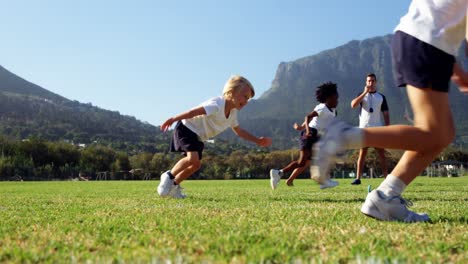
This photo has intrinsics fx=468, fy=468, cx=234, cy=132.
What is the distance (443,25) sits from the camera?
9.97 ft

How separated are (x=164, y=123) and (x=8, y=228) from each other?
320 cm

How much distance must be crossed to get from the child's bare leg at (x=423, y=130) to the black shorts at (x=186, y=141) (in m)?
4.05

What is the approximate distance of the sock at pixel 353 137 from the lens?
10.1ft

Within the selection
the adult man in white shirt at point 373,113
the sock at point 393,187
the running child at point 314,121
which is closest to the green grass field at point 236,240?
the sock at point 393,187

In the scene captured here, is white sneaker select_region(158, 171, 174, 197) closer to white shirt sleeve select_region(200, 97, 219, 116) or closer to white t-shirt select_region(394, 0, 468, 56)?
white shirt sleeve select_region(200, 97, 219, 116)

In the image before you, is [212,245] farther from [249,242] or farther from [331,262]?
[331,262]

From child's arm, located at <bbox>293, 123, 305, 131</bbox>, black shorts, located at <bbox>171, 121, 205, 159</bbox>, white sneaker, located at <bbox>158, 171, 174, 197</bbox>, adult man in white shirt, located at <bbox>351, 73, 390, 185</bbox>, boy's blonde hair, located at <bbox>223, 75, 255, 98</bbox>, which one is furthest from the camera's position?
adult man in white shirt, located at <bbox>351, 73, 390, 185</bbox>

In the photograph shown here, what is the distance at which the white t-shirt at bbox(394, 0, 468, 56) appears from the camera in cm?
302

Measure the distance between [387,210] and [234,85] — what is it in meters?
3.65

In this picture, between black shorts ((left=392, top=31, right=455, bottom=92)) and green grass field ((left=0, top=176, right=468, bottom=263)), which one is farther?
black shorts ((left=392, top=31, right=455, bottom=92))

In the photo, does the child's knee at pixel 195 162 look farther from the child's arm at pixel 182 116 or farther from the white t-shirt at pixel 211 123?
the child's arm at pixel 182 116

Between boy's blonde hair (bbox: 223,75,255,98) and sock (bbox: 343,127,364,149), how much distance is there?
11.9 feet

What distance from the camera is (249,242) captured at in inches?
96.3

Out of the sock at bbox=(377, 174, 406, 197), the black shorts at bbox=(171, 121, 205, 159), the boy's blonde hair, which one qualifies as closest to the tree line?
the black shorts at bbox=(171, 121, 205, 159)
